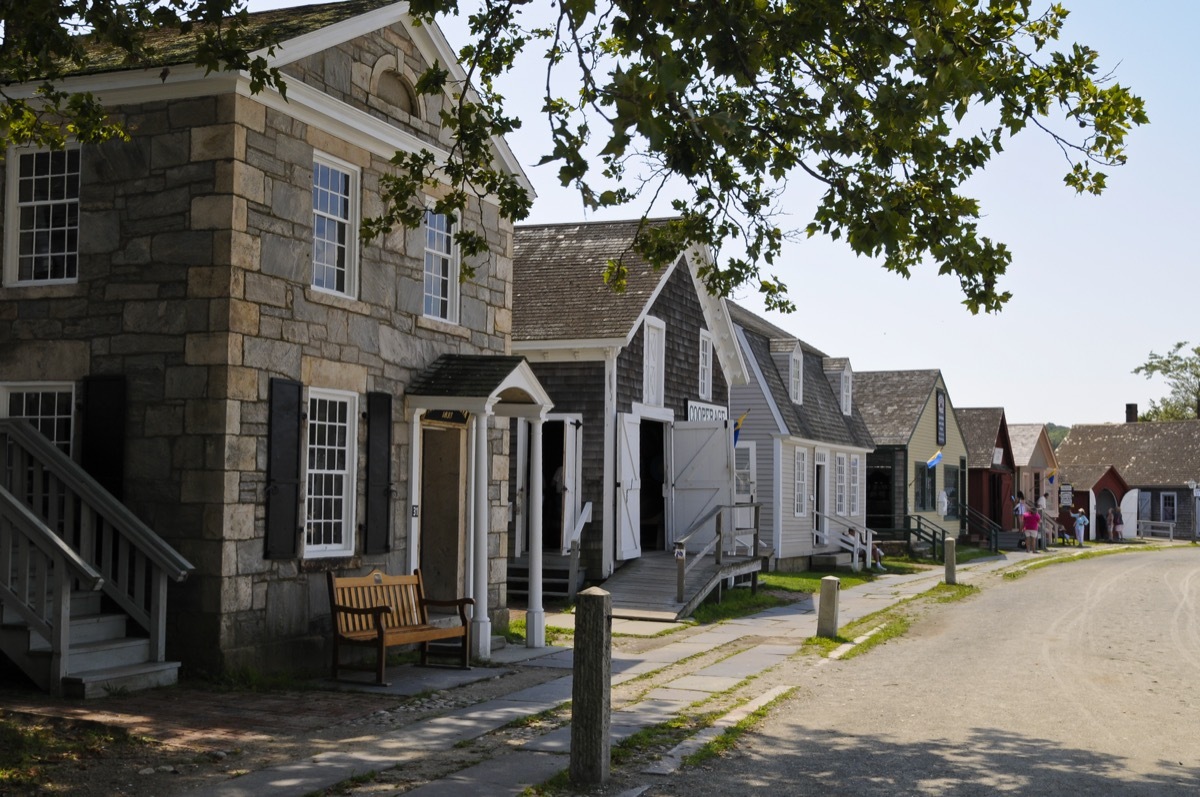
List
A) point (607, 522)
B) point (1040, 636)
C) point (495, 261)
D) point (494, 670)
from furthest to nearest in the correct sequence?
point (607, 522), point (1040, 636), point (495, 261), point (494, 670)

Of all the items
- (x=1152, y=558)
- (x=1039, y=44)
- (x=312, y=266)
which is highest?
(x=1039, y=44)

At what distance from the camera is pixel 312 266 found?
507 inches

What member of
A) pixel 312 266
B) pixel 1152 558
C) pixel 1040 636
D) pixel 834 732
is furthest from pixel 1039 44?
pixel 1152 558

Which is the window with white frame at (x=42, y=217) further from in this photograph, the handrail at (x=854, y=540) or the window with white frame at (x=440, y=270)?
the handrail at (x=854, y=540)

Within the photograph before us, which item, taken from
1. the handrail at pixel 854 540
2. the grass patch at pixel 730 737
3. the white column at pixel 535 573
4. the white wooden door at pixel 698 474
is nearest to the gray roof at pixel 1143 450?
the handrail at pixel 854 540

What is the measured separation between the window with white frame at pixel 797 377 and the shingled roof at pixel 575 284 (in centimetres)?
910

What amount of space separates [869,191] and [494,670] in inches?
251

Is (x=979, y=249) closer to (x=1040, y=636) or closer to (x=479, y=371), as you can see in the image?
(x=479, y=371)

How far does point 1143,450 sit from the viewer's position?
66938 millimetres

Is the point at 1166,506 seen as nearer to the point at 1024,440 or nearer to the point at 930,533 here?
the point at 1024,440

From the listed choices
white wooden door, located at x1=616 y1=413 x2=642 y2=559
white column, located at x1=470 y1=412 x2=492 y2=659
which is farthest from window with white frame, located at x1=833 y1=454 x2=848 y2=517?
white column, located at x1=470 y1=412 x2=492 y2=659

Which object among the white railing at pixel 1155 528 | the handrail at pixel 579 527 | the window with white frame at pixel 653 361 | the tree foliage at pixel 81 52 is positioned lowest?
the white railing at pixel 1155 528

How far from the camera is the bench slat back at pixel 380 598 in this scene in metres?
12.3

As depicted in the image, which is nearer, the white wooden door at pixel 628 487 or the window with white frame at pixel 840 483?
the white wooden door at pixel 628 487
